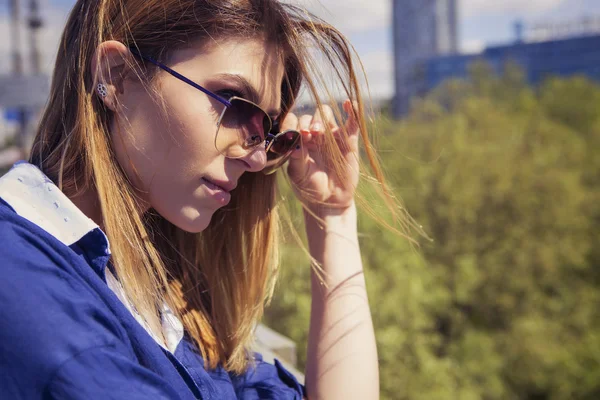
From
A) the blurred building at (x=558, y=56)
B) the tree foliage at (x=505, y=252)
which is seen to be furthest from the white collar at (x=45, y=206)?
the blurred building at (x=558, y=56)

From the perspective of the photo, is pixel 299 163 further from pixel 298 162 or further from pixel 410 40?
pixel 410 40

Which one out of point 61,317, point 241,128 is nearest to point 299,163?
point 241,128

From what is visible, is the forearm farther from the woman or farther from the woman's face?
the woman's face

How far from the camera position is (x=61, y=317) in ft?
2.92

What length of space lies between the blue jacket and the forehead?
363 mm

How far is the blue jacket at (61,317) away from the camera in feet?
2.78

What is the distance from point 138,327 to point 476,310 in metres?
10.5

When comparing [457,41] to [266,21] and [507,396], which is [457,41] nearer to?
[507,396]

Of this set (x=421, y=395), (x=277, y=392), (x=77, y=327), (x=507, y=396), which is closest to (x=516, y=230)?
(x=507, y=396)

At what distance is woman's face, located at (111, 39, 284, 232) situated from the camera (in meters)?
1.24

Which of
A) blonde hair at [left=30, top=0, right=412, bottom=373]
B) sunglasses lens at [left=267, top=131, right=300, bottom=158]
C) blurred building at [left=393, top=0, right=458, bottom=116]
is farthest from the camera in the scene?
blurred building at [left=393, top=0, right=458, bottom=116]

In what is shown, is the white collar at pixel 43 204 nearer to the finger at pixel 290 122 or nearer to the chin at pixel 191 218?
the chin at pixel 191 218

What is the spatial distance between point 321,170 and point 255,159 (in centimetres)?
34

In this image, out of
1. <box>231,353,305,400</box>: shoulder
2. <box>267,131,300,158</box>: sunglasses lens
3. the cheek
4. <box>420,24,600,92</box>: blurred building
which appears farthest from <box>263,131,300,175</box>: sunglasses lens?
<box>420,24,600,92</box>: blurred building
